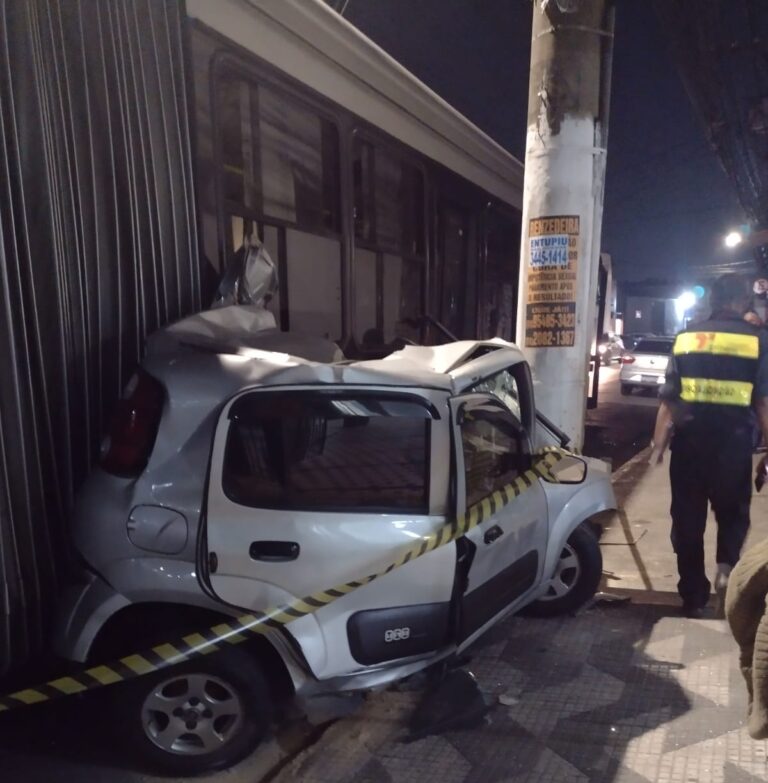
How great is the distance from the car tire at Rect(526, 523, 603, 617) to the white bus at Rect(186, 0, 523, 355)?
7.30ft

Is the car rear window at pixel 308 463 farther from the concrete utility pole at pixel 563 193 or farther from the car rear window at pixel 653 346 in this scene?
the car rear window at pixel 653 346

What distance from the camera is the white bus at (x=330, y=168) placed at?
13.4 ft

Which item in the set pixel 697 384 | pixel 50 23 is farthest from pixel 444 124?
pixel 50 23

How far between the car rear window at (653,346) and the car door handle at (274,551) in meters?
14.8

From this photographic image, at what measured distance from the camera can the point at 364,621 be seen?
2.73 meters

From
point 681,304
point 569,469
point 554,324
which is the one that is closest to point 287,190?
point 554,324

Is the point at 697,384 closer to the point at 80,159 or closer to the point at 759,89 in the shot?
the point at 80,159

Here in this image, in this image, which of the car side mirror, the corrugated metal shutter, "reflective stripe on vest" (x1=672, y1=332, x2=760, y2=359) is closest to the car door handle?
the corrugated metal shutter

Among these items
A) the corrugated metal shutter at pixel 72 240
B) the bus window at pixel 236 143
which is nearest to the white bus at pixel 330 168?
the bus window at pixel 236 143

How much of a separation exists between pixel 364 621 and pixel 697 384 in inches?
97.7

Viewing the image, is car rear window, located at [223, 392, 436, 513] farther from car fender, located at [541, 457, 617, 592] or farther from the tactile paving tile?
car fender, located at [541, 457, 617, 592]

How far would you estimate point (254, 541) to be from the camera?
262cm

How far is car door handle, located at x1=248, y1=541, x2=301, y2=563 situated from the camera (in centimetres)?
262

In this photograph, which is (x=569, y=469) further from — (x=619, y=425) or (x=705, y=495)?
(x=619, y=425)
